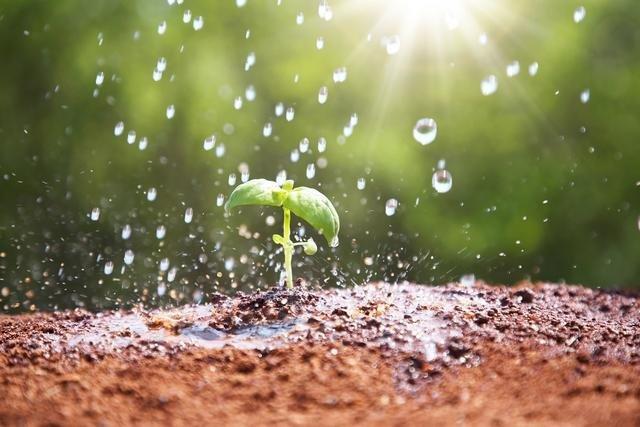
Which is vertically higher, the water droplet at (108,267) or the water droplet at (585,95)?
the water droplet at (585,95)

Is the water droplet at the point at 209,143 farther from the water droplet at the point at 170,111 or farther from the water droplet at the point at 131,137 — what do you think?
the water droplet at the point at 131,137

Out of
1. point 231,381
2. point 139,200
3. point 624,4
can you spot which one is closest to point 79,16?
point 139,200

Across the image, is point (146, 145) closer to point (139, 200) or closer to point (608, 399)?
point (139, 200)

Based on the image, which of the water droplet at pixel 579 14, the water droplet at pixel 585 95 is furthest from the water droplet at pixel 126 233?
the water droplet at pixel 579 14

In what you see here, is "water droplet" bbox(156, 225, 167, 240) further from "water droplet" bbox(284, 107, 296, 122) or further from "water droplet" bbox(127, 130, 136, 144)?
"water droplet" bbox(284, 107, 296, 122)

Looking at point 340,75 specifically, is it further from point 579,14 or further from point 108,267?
point 108,267

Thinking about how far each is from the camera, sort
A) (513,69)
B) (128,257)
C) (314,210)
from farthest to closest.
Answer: (513,69) < (128,257) < (314,210)

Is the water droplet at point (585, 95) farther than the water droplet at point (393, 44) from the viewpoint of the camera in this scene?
Yes

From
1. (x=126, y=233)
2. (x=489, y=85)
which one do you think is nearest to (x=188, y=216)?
(x=126, y=233)
